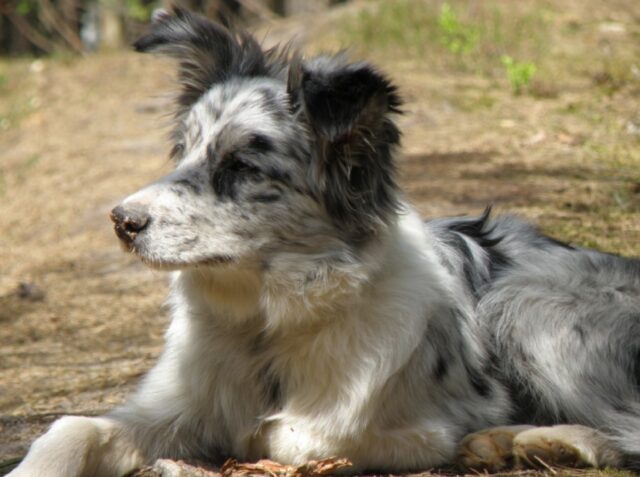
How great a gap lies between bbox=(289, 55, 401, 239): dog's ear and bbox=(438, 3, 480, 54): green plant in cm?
752

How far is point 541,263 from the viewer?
4.73m

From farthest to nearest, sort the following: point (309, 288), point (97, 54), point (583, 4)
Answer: point (97, 54) → point (583, 4) → point (309, 288)

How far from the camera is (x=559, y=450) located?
3967 millimetres

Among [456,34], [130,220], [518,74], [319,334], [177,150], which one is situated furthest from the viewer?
[456,34]

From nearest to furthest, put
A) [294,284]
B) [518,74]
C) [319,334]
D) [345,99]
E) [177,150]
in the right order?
1. [345,99]
2. [294,284]
3. [319,334]
4. [177,150]
5. [518,74]

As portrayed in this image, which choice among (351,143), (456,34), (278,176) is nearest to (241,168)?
(278,176)

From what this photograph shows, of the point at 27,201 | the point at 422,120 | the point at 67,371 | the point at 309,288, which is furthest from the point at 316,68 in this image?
the point at 27,201

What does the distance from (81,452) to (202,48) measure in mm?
1781

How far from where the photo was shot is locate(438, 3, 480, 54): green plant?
1138 centimetres

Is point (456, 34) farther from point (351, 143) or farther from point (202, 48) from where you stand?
point (351, 143)

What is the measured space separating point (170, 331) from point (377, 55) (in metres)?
8.72

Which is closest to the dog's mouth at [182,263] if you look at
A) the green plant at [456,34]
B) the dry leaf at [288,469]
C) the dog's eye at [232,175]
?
the dog's eye at [232,175]

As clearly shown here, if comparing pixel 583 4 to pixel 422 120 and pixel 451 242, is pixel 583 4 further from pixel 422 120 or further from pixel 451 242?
pixel 451 242

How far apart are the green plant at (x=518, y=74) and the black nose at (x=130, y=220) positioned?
745 centimetres
